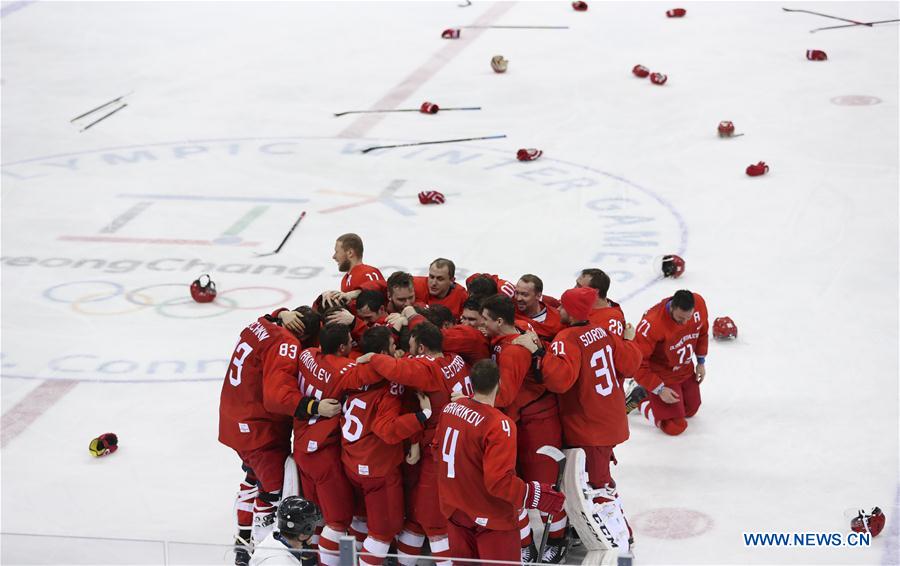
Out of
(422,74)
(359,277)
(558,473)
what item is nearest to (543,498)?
(558,473)

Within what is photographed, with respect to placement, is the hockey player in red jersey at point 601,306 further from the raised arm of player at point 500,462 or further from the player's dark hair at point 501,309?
the raised arm of player at point 500,462

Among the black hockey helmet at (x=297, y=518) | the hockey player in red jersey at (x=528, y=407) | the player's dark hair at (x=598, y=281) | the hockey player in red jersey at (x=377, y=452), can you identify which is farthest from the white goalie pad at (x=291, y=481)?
the player's dark hair at (x=598, y=281)

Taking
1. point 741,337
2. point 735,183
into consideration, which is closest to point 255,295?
point 741,337

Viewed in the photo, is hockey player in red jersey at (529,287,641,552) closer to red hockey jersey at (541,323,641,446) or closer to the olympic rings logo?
red hockey jersey at (541,323,641,446)

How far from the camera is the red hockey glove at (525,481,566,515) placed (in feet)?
17.9

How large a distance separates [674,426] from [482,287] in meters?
1.89

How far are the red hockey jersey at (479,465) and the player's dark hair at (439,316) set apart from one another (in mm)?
859

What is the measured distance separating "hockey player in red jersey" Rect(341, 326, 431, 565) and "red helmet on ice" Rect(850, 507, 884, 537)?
2270mm

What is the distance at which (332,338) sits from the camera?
19.2 feet

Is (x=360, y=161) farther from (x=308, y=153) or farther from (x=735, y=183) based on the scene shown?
(x=735, y=183)

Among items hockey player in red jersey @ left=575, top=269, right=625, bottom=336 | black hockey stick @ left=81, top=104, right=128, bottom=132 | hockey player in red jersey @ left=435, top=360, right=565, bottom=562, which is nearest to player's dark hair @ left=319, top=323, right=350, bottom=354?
hockey player in red jersey @ left=435, top=360, right=565, bottom=562

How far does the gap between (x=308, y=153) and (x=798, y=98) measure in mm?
5861

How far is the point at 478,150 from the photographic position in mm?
14117

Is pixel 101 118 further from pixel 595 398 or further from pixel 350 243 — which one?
pixel 595 398
